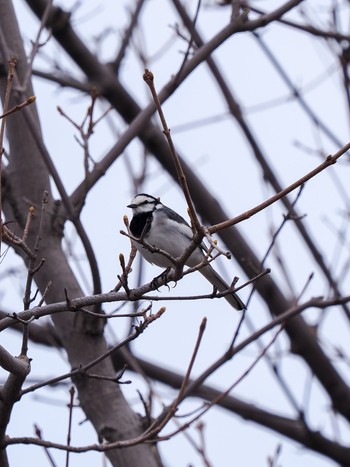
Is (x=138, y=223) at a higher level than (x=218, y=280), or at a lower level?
higher

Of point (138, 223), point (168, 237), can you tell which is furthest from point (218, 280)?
point (138, 223)

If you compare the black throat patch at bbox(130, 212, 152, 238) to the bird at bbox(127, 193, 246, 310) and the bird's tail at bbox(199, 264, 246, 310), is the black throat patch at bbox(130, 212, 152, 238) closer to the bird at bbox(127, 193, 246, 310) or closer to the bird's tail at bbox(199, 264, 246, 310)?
the bird at bbox(127, 193, 246, 310)

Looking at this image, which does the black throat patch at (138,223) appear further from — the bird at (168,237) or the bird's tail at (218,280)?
the bird's tail at (218,280)

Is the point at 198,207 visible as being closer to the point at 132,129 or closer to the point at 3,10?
the point at 132,129

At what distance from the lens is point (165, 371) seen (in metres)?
5.01

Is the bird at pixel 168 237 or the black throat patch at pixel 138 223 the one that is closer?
the bird at pixel 168 237

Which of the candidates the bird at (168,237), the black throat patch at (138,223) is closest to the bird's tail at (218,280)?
the bird at (168,237)

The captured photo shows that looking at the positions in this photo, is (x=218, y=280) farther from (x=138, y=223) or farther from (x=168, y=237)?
(x=138, y=223)

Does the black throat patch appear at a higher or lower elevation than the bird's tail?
higher

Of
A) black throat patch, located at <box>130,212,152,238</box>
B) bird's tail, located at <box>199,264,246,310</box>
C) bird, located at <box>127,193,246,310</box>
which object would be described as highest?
black throat patch, located at <box>130,212,152,238</box>

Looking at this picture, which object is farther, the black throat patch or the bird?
the black throat patch

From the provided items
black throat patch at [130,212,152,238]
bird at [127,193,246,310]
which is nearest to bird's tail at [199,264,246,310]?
bird at [127,193,246,310]

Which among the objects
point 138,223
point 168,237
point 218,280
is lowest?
point 218,280

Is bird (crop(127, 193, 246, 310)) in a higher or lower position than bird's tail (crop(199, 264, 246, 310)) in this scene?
higher
